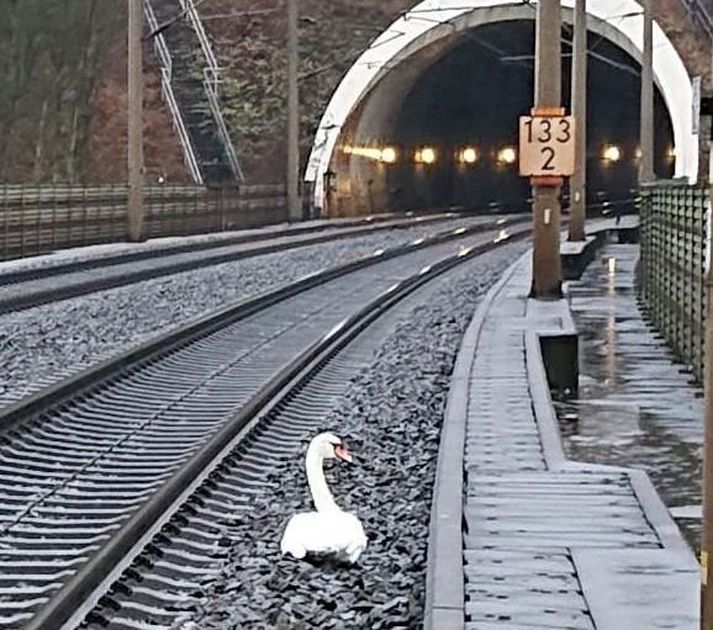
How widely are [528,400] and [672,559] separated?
4624 mm

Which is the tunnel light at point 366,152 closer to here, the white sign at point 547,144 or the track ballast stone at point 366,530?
the white sign at point 547,144

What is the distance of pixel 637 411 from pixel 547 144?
5.89 meters

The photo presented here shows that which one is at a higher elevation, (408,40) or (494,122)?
(408,40)

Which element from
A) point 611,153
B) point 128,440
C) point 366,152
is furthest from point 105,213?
point 611,153

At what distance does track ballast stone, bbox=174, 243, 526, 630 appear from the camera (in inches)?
251

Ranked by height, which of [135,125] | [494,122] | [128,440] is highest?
[494,122]

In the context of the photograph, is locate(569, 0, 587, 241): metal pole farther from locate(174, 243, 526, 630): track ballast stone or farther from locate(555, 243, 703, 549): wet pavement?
locate(174, 243, 526, 630): track ballast stone

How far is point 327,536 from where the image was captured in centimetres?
693

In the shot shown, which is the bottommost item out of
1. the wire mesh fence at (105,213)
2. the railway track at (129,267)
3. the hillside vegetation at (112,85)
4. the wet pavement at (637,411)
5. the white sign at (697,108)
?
the wet pavement at (637,411)

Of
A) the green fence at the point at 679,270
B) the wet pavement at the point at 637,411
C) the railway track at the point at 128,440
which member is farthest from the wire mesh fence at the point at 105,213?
the green fence at the point at 679,270

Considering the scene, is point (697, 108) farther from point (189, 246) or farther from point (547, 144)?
point (189, 246)

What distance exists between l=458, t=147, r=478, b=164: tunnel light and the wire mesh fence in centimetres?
1834

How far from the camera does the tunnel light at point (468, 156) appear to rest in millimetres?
63656

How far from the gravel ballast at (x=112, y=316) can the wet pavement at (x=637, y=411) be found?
13.5ft
